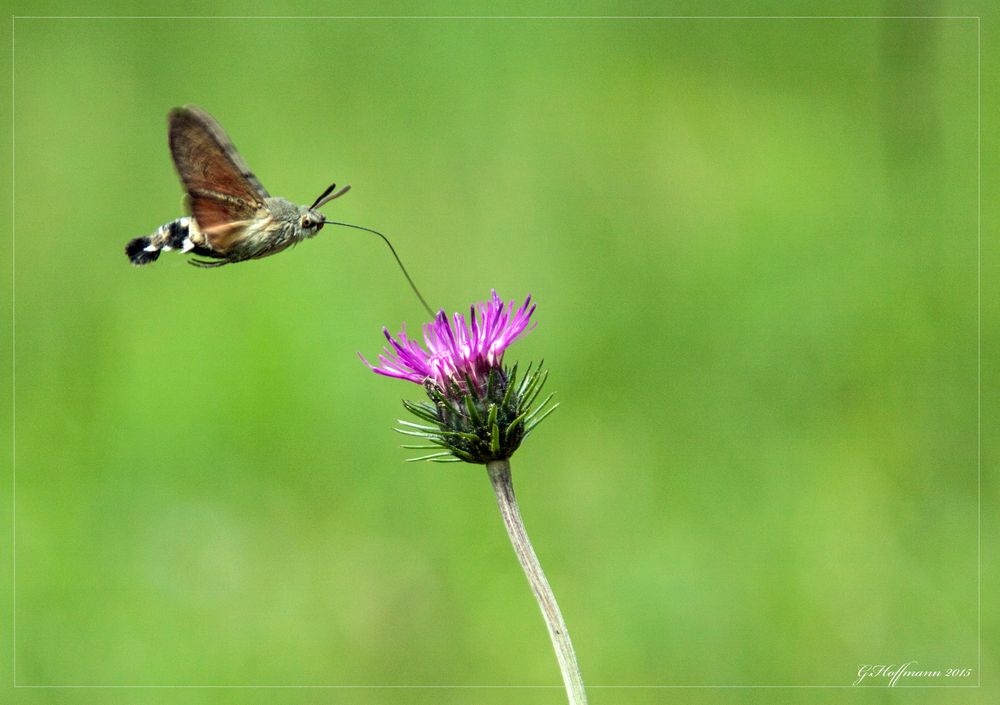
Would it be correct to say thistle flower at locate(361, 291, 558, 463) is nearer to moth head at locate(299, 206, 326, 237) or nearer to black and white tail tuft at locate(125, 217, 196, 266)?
moth head at locate(299, 206, 326, 237)

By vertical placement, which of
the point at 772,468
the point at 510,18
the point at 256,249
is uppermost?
the point at 510,18

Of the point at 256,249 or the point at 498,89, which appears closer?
the point at 256,249

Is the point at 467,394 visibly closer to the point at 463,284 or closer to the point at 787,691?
the point at 787,691

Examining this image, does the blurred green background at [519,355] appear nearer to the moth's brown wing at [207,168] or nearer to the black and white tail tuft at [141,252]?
the black and white tail tuft at [141,252]

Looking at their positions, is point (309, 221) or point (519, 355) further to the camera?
point (519, 355)

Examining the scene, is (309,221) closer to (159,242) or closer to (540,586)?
(159,242)

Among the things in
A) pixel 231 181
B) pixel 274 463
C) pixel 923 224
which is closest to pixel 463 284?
pixel 274 463

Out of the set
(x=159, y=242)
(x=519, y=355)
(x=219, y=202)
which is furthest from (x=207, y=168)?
(x=519, y=355)

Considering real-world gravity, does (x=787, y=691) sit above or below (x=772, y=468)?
below

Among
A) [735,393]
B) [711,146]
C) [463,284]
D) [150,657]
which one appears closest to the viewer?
[150,657]
